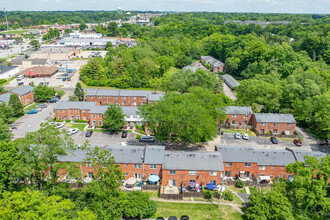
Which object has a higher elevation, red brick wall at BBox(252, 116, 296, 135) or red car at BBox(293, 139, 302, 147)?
red brick wall at BBox(252, 116, 296, 135)

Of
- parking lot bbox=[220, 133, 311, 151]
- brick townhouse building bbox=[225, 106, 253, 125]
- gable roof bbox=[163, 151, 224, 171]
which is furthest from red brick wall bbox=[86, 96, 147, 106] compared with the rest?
gable roof bbox=[163, 151, 224, 171]

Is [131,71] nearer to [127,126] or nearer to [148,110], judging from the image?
[127,126]

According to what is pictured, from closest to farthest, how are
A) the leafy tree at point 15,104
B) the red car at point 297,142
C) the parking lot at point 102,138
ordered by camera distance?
the parking lot at point 102,138 → the red car at point 297,142 → the leafy tree at point 15,104

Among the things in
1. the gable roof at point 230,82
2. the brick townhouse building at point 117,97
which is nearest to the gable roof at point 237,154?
the brick townhouse building at point 117,97

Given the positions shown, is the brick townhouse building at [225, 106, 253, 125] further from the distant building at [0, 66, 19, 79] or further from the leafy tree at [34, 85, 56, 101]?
the distant building at [0, 66, 19, 79]

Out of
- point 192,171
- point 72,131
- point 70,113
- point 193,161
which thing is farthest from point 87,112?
point 192,171

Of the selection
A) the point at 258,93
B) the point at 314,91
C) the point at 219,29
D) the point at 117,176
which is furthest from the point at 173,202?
the point at 219,29

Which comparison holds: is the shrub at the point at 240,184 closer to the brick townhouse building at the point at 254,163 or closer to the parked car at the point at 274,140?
the brick townhouse building at the point at 254,163
